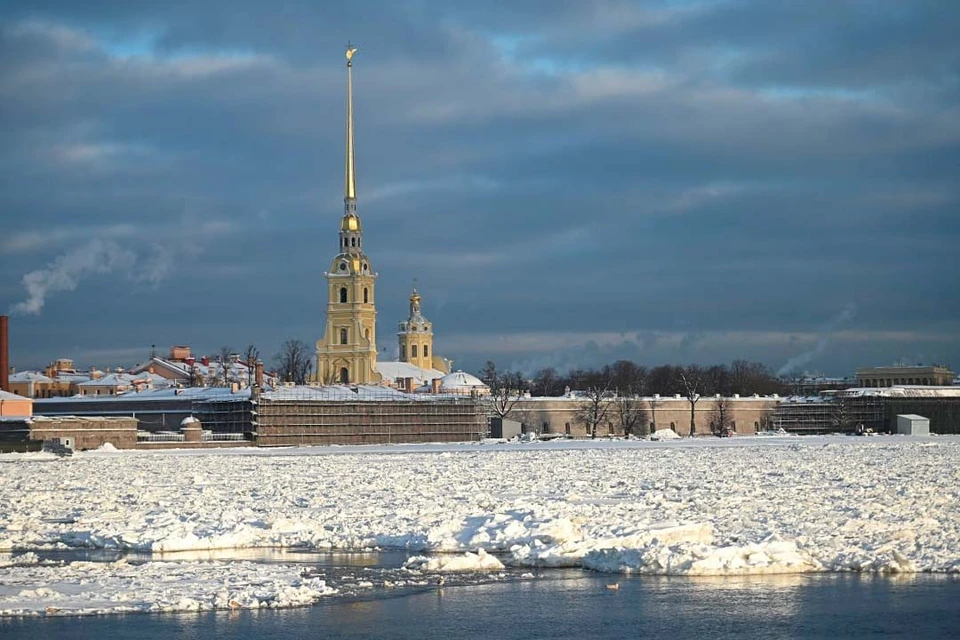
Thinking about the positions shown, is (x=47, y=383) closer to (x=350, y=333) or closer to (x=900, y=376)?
(x=350, y=333)

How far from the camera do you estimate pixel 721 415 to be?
376 ft

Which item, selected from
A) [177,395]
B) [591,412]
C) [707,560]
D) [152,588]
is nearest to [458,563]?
[707,560]

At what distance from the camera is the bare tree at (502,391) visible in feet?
345

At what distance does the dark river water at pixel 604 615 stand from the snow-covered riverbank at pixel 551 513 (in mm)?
1042

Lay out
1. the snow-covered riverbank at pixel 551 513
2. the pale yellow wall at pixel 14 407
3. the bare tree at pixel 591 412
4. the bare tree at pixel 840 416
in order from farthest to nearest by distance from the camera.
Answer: the bare tree at pixel 591 412
the bare tree at pixel 840 416
the pale yellow wall at pixel 14 407
the snow-covered riverbank at pixel 551 513

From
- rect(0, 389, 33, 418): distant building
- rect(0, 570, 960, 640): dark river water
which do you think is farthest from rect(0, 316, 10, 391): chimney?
rect(0, 570, 960, 640): dark river water

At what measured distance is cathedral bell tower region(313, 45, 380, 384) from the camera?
123 metres

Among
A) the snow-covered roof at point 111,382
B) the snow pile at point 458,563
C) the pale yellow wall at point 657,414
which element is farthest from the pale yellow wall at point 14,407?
the snow pile at point 458,563

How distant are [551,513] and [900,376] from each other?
160 m

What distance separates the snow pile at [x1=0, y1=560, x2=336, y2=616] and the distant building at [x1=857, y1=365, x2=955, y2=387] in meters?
164

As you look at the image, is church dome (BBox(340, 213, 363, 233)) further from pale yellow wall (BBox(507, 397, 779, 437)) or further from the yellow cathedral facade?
pale yellow wall (BBox(507, 397, 779, 437))

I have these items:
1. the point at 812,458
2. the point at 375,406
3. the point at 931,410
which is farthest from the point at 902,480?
the point at 931,410

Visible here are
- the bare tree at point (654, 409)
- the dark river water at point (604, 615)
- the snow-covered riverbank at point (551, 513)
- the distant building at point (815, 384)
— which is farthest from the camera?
the distant building at point (815, 384)

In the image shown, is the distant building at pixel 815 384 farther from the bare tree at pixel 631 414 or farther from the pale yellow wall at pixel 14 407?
the pale yellow wall at pixel 14 407
